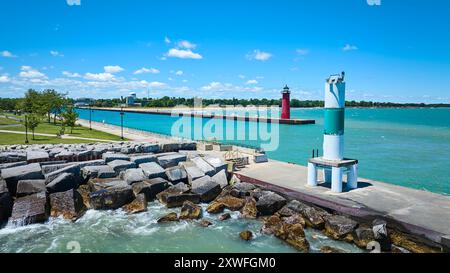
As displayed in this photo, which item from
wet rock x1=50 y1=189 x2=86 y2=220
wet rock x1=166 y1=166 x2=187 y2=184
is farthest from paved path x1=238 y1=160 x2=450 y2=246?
wet rock x1=50 y1=189 x2=86 y2=220

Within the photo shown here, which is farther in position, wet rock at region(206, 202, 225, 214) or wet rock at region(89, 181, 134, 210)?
wet rock at region(89, 181, 134, 210)

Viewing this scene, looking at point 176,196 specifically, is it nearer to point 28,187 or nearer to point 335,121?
point 28,187

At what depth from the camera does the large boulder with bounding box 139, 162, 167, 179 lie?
2012 centimetres

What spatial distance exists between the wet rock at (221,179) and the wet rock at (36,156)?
11655 mm

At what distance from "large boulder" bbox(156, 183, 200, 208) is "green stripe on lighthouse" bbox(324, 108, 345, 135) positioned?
25.1 ft

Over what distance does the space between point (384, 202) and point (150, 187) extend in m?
11.5

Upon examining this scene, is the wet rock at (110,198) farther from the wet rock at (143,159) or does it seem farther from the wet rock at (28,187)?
the wet rock at (143,159)

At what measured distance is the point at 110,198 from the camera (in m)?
17.0

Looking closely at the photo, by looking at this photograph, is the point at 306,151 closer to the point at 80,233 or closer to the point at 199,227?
the point at 199,227

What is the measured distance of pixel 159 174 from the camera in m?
20.3

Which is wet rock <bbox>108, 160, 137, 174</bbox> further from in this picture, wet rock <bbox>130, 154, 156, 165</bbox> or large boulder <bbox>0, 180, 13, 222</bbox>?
large boulder <bbox>0, 180, 13, 222</bbox>

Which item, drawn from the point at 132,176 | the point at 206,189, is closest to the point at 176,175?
the point at 132,176

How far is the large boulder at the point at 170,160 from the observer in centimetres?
2283

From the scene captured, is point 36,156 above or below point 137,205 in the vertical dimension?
above
